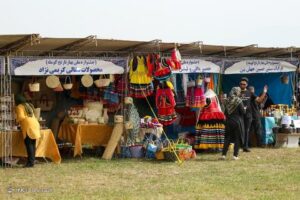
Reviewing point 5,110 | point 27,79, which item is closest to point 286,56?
point 27,79

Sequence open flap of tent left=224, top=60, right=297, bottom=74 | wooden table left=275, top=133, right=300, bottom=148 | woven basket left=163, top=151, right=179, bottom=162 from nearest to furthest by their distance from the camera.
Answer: woven basket left=163, top=151, right=179, bottom=162
open flap of tent left=224, top=60, right=297, bottom=74
wooden table left=275, top=133, right=300, bottom=148

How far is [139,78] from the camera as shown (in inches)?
424

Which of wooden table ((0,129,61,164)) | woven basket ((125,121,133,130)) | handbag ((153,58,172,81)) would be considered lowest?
wooden table ((0,129,61,164))

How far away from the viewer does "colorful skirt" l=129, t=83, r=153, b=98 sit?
429 inches

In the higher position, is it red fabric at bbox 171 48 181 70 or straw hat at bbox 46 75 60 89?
red fabric at bbox 171 48 181 70

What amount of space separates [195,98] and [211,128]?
0.69 m

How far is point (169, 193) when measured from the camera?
7.28 m

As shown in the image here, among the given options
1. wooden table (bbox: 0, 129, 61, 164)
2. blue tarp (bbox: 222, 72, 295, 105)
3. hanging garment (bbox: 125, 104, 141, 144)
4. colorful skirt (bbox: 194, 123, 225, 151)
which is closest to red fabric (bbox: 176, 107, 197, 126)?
colorful skirt (bbox: 194, 123, 225, 151)

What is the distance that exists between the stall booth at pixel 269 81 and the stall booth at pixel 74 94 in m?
2.74

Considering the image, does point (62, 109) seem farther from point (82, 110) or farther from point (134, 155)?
point (134, 155)

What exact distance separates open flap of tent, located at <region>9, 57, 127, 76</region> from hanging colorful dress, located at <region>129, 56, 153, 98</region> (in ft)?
0.63

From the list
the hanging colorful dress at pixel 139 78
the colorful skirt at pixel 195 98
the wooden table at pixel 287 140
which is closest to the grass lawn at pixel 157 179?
the colorful skirt at pixel 195 98

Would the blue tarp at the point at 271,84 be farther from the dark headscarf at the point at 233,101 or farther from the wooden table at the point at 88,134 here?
the wooden table at the point at 88,134

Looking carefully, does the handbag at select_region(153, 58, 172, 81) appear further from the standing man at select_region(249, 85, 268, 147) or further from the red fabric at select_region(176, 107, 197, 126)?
Answer: the standing man at select_region(249, 85, 268, 147)
